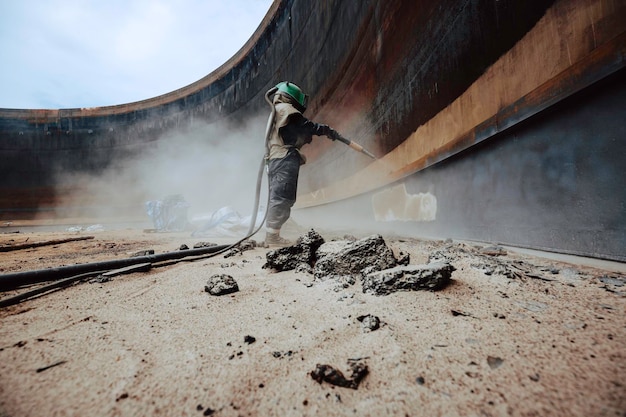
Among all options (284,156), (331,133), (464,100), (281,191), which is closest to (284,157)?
(284,156)

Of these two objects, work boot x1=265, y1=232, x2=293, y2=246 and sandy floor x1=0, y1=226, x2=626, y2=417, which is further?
work boot x1=265, y1=232, x2=293, y2=246

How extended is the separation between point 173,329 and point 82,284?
82 cm

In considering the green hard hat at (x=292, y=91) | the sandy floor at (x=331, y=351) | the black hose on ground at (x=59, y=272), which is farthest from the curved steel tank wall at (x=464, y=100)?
the black hose on ground at (x=59, y=272)

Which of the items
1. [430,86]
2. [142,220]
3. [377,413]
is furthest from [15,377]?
[142,220]

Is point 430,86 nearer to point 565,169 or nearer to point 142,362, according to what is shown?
point 565,169

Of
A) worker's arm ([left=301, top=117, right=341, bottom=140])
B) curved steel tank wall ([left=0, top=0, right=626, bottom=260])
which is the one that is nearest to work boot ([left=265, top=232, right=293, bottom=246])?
worker's arm ([left=301, top=117, right=341, bottom=140])

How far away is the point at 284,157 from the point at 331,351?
2087 millimetres

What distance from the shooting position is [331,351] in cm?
56

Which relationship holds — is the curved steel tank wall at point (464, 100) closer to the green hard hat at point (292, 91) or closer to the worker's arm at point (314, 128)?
the worker's arm at point (314, 128)

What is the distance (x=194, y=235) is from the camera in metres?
3.72

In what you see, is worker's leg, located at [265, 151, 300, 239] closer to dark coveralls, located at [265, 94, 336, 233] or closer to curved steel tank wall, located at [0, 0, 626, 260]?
dark coveralls, located at [265, 94, 336, 233]

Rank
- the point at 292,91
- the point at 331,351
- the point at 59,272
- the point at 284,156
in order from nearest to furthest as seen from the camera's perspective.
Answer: the point at 331,351 < the point at 59,272 < the point at 284,156 < the point at 292,91

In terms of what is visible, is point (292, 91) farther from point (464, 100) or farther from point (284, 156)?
point (464, 100)

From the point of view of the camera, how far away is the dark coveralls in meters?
2.38
